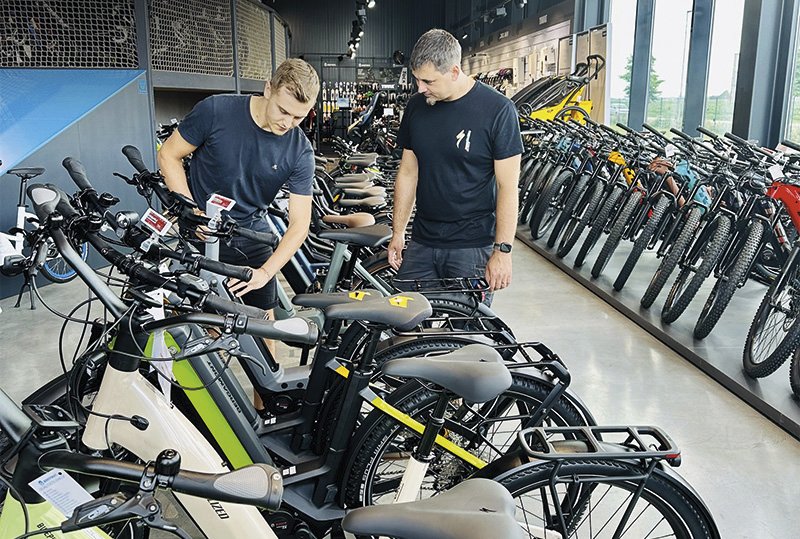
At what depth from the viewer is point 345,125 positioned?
1730 centimetres

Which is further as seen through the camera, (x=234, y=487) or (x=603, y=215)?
(x=603, y=215)

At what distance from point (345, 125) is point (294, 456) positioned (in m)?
15.5

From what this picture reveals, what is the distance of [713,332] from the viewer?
446 cm

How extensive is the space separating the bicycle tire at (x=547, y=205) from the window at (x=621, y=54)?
384 cm

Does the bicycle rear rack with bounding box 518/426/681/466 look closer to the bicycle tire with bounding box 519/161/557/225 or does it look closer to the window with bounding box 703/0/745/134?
the bicycle tire with bounding box 519/161/557/225

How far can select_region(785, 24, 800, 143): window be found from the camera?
6.54 meters

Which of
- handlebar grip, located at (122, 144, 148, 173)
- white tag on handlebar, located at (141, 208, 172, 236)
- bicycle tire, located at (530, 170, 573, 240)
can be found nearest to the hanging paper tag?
white tag on handlebar, located at (141, 208, 172, 236)

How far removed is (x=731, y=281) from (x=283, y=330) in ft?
11.2

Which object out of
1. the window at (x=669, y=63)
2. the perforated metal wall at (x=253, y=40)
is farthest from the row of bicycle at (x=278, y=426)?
the perforated metal wall at (x=253, y=40)

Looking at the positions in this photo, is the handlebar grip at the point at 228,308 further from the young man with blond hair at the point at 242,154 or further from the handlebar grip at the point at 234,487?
the young man with blond hair at the point at 242,154

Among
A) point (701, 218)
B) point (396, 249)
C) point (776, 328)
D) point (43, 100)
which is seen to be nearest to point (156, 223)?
point (396, 249)

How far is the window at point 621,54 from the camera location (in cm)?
1070

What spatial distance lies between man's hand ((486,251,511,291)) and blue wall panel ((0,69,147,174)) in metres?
4.13

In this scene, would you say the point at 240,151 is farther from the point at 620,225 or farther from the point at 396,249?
the point at 620,225
